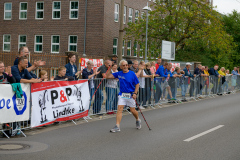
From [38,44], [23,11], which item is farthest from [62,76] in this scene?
[23,11]

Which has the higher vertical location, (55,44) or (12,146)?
(55,44)

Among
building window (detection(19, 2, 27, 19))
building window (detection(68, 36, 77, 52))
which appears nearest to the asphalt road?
building window (detection(68, 36, 77, 52))

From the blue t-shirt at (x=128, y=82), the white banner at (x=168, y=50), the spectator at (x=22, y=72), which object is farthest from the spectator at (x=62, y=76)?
the white banner at (x=168, y=50)

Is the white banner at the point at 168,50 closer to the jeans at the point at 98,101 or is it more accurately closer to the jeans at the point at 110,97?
the jeans at the point at 110,97

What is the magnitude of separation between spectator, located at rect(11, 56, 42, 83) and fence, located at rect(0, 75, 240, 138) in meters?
1.05

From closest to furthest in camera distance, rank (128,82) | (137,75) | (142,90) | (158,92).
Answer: (128,82) < (137,75) < (142,90) < (158,92)

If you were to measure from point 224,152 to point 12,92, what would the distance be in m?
4.90

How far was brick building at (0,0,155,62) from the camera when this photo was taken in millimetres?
37406

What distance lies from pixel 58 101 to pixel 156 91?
261 inches

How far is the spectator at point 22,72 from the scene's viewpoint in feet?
30.9

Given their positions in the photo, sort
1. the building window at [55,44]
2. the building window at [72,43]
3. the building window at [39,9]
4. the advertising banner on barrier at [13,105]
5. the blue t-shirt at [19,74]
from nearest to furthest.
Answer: the advertising banner on barrier at [13,105]
the blue t-shirt at [19,74]
the building window at [72,43]
the building window at [55,44]
the building window at [39,9]

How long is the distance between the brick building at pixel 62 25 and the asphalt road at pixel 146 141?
24802mm

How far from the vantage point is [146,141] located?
8.76 metres

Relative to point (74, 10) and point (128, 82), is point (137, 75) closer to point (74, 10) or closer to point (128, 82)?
point (128, 82)
